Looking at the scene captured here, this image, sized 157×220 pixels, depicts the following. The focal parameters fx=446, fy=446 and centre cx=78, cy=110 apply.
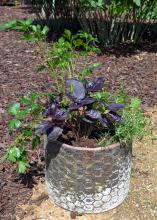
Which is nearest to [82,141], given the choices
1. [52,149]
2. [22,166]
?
[52,149]

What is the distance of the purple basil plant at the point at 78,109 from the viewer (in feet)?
9.36

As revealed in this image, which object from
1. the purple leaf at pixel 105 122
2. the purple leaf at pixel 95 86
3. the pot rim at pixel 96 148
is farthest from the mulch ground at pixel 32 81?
the purple leaf at pixel 95 86

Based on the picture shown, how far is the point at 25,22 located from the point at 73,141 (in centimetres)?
88

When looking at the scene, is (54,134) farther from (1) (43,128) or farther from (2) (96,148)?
(2) (96,148)

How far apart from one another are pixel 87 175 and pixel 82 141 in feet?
0.91

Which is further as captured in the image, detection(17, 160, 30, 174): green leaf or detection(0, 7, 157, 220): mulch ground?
detection(0, 7, 157, 220): mulch ground

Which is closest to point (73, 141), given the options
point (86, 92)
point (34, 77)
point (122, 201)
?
point (86, 92)

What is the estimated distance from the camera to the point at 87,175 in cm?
295

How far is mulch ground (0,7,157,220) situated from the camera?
132 inches

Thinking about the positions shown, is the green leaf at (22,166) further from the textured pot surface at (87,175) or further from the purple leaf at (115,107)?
the purple leaf at (115,107)

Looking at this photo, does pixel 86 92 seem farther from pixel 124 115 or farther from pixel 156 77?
pixel 156 77

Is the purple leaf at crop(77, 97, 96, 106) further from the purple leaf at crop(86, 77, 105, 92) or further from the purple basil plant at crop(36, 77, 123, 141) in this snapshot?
the purple leaf at crop(86, 77, 105, 92)

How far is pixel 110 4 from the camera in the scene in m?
5.78

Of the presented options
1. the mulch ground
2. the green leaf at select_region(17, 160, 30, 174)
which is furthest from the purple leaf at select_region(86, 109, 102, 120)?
the mulch ground
